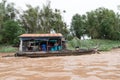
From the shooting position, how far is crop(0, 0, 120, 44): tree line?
35312 millimetres

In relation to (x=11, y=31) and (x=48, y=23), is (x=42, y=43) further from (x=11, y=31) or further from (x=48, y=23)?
(x=48, y=23)

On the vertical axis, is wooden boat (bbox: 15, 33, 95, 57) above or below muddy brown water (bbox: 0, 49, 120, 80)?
above

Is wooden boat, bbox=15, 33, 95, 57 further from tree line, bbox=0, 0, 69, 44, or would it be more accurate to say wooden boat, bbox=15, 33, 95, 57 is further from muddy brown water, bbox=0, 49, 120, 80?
tree line, bbox=0, 0, 69, 44

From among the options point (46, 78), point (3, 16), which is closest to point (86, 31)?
point (3, 16)

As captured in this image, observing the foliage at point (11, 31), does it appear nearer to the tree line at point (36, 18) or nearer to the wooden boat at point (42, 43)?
the tree line at point (36, 18)

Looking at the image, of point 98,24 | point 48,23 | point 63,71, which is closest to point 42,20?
point 48,23

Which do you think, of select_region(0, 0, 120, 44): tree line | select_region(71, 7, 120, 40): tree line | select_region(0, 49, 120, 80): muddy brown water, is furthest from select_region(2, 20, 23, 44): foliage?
select_region(0, 49, 120, 80): muddy brown water

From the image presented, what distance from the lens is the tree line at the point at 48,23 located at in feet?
116

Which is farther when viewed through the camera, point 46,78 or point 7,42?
point 7,42

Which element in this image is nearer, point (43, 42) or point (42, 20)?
point (43, 42)

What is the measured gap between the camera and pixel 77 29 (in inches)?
1793

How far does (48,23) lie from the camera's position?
39.5m

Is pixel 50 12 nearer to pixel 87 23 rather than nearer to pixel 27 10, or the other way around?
pixel 27 10

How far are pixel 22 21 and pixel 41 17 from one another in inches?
119
